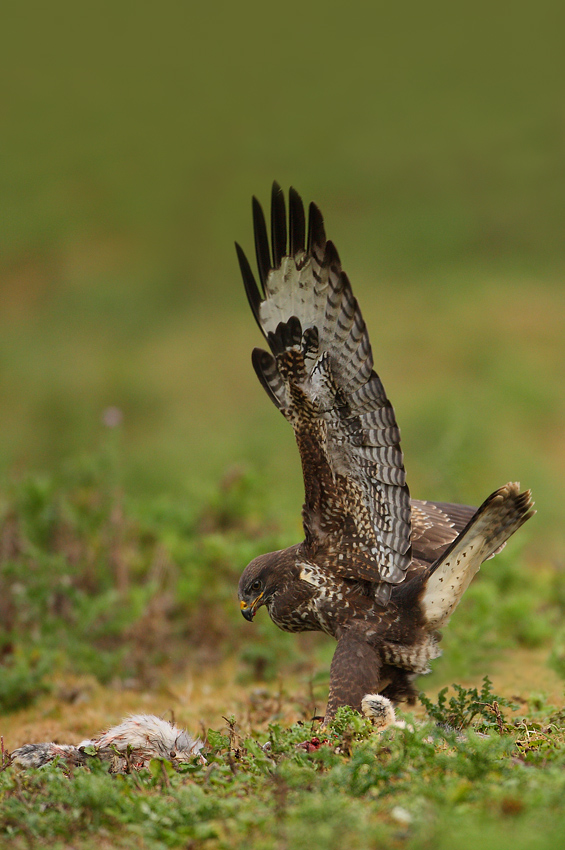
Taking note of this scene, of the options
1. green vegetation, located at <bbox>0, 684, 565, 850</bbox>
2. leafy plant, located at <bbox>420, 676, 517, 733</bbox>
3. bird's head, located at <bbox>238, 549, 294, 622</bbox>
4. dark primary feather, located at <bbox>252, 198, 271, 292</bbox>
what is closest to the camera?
green vegetation, located at <bbox>0, 684, 565, 850</bbox>

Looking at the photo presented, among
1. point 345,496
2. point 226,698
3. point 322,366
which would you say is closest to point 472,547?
point 345,496

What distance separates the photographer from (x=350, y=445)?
477cm

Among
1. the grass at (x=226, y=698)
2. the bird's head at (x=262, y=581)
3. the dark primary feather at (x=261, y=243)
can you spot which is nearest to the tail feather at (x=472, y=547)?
the grass at (x=226, y=698)

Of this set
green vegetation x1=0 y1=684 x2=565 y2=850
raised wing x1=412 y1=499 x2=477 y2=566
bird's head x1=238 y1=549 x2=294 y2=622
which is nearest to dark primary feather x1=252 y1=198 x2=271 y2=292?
bird's head x1=238 y1=549 x2=294 y2=622

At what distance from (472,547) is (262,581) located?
1222mm

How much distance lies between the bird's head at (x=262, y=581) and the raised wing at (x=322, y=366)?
648 millimetres

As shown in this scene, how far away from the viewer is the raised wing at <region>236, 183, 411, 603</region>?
4.65 meters

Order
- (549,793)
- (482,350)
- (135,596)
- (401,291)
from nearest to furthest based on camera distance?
1. (549,793)
2. (135,596)
3. (482,350)
4. (401,291)

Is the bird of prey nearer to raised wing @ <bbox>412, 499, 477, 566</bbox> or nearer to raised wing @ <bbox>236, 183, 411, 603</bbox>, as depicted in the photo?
raised wing @ <bbox>236, 183, 411, 603</bbox>

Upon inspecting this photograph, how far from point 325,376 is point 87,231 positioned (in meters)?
24.3

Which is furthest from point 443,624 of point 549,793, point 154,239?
point 154,239

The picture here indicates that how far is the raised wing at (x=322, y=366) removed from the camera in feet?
15.3

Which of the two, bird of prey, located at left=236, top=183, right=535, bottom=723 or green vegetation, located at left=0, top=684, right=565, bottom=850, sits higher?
bird of prey, located at left=236, top=183, right=535, bottom=723

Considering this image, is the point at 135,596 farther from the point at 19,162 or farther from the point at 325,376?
the point at 19,162
